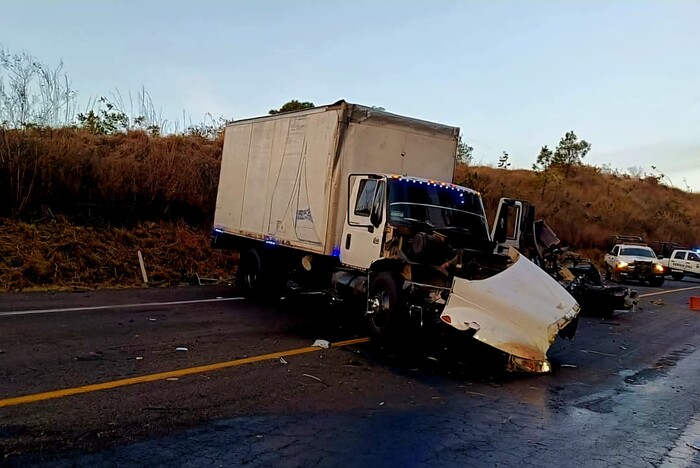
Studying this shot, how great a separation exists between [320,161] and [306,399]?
5.58 meters

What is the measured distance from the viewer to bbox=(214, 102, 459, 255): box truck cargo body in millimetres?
10328

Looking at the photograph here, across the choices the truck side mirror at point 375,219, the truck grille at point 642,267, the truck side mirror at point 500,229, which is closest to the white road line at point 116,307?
the truck side mirror at point 375,219

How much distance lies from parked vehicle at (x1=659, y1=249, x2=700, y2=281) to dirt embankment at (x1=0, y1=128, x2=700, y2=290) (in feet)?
89.5

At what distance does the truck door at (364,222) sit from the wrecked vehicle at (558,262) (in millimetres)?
2454

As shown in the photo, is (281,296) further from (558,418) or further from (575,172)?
(575,172)

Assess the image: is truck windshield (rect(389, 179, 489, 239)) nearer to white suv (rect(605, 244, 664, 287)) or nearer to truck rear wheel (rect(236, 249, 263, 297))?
truck rear wheel (rect(236, 249, 263, 297))

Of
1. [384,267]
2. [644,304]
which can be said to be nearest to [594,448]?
[384,267]

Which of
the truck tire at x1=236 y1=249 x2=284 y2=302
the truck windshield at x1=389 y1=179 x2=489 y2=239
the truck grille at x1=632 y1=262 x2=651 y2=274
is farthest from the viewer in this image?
the truck grille at x1=632 y1=262 x2=651 y2=274

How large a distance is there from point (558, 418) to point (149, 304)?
310 inches

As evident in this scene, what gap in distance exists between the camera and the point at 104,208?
17469 millimetres

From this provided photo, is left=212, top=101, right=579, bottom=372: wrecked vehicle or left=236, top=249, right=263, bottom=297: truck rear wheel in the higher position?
left=212, top=101, right=579, bottom=372: wrecked vehicle

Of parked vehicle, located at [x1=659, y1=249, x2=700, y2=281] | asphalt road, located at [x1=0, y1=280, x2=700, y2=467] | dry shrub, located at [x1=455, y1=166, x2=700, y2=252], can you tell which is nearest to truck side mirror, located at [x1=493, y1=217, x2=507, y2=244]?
asphalt road, located at [x1=0, y1=280, x2=700, y2=467]

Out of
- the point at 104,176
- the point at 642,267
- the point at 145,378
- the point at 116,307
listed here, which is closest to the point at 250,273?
the point at 116,307

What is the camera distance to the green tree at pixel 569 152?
65.0 m
